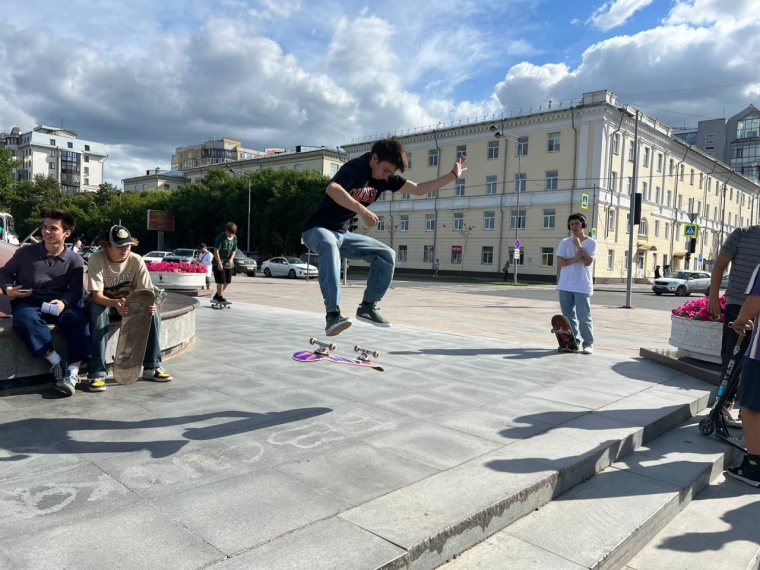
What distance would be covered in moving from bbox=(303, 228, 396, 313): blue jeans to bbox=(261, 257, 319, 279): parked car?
32.9 meters

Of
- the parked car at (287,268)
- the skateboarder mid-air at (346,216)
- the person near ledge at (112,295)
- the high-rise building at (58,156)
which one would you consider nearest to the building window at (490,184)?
the parked car at (287,268)

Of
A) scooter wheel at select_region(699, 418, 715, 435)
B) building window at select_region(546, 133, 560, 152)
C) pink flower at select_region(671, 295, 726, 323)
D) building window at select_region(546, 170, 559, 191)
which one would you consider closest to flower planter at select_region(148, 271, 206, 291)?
pink flower at select_region(671, 295, 726, 323)

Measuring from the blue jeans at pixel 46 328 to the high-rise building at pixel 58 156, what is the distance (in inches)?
5858

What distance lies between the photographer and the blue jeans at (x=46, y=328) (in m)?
4.51

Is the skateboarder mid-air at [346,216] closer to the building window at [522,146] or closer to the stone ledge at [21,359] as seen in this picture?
the stone ledge at [21,359]

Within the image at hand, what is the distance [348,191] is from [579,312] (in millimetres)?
4943

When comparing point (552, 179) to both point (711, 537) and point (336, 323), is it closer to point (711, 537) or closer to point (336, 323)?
point (336, 323)

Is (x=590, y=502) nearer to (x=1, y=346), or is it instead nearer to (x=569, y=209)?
(x=1, y=346)

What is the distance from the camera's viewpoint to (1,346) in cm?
451

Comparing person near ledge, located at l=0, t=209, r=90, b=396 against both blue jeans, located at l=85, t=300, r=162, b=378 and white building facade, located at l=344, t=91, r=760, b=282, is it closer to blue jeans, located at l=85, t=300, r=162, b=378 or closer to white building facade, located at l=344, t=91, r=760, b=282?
blue jeans, located at l=85, t=300, r=162, b=378

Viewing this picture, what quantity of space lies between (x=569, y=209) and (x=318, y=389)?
141 ft

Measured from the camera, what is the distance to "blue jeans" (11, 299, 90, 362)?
4.51 metres


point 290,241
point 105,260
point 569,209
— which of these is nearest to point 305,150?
point 290,241

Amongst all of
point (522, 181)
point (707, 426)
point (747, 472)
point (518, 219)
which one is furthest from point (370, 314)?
point (522, 181)
